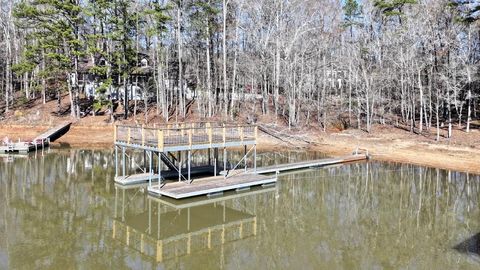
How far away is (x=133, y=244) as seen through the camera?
12297 millimetres

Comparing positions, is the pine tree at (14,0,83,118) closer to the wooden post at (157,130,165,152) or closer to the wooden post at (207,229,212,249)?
the wooden post at (157,130,165,152)

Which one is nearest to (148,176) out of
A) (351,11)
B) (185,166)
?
(185,166)

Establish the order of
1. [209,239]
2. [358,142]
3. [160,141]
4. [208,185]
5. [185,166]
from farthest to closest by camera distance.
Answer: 1. [358,142]
2. [185,166]
3. [208,185]
4. [160,141]
5. [209,239]

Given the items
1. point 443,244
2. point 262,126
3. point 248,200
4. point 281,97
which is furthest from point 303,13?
point 443,244

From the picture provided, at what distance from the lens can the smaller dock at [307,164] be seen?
23.1 metres

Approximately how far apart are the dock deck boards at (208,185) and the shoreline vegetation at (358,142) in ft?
36.7

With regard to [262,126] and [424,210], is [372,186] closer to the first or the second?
[424,210]

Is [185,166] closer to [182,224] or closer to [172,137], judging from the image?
[172,137]

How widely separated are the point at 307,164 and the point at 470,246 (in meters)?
12.6

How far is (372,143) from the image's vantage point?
3244 centimetres

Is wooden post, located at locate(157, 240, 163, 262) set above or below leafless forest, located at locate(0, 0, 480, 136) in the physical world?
below

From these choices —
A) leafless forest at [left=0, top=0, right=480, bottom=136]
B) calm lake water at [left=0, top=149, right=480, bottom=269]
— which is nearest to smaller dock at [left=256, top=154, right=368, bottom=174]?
calm lake water at [left=0, top=149, right=480, bottom=269]

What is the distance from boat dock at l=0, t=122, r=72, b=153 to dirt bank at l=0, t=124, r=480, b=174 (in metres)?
0.62

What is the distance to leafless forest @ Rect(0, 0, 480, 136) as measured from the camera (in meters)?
36.3
